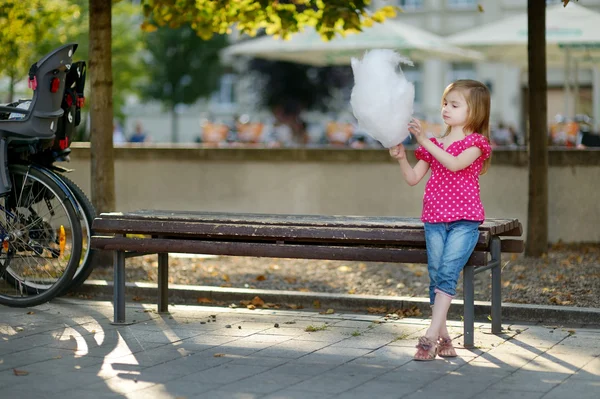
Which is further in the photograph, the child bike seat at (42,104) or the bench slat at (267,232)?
the child bike seat at (42,104)

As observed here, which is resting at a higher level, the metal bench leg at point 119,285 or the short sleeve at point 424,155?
the short sleeve at point 424,155

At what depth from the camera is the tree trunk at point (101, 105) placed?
28.5ft

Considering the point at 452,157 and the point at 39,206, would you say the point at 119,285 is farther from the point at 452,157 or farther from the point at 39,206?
the point at 452,157

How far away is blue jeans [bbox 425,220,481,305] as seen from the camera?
5.71 metres

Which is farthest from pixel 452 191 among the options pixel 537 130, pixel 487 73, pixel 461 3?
pixel 461 3

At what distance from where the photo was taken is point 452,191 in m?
5.73

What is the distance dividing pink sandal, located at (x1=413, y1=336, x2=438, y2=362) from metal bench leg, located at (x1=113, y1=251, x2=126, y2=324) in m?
2.03

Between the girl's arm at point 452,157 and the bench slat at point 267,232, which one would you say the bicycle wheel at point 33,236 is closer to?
the bench slat at point 267,232

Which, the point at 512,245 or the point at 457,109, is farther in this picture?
the point at 512,245

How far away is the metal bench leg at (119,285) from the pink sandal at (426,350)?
203 centimetres

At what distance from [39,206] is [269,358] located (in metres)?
2.46

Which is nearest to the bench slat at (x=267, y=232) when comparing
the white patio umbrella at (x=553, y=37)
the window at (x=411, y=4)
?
the white patio umbrella at (x=553, y=37)

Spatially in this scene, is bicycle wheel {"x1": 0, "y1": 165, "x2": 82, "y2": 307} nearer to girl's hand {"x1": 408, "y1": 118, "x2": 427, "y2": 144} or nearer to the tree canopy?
the tree canopy

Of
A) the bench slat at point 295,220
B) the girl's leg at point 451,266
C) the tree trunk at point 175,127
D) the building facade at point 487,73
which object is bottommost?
the girl's leg at point 451,266
